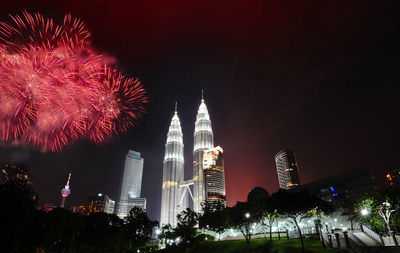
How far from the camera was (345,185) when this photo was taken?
147250 mm

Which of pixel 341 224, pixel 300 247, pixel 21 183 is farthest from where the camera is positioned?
pixel 341 224

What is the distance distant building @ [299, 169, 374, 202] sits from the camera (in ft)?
447

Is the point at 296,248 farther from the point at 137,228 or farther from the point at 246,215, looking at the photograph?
the point at 137,228

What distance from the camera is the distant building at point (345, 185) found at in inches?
5359

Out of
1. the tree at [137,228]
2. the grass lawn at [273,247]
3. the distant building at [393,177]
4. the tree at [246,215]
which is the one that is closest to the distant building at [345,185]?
the distant building at [393,177]

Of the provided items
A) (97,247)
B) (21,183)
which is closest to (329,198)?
(97,247)

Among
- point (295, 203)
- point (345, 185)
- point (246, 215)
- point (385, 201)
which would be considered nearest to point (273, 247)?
point (246, 215)

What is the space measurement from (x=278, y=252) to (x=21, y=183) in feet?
142

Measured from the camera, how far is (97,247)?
58344 mm

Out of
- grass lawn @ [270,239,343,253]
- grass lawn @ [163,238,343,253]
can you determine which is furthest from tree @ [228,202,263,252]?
grass lawn @ [270,239,343,253]

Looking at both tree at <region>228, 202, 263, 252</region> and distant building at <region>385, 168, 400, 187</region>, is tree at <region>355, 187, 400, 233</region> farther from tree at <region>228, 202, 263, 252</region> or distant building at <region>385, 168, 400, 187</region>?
distant building at <region>385, 168, 400, 187</region>

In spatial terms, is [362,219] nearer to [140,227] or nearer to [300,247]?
[300,247]

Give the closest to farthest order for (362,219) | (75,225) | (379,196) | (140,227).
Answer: (379,196) < (75,225) < (362,219) < (140,227)

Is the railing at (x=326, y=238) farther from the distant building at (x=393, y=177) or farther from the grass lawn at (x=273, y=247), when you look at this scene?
the distant building at (x=393, y=177)
